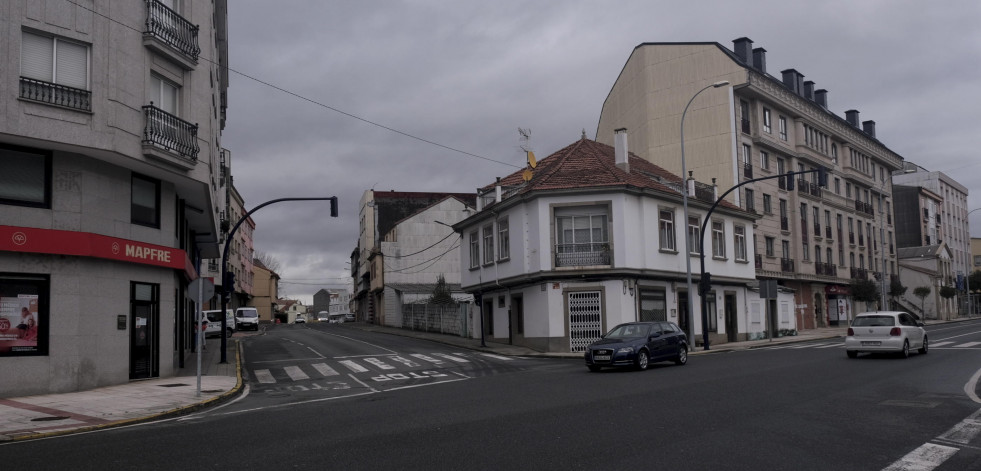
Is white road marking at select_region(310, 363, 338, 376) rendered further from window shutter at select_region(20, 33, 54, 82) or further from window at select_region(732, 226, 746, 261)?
window at select_region(732, 226, 746, 261)

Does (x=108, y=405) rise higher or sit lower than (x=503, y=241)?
lower

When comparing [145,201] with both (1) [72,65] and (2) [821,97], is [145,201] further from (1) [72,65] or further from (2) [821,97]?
(2) [821,97]

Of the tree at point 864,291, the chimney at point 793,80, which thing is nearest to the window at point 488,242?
the chimney at point 793,80

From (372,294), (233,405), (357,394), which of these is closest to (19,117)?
(233,405)

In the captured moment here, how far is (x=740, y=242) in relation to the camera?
3831cm

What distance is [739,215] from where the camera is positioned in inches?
1486

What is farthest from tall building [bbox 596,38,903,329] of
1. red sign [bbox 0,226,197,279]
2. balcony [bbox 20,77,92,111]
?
balcony [bbox 20,77,92,111]

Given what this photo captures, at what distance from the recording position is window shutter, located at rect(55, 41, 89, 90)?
1695 centimetres

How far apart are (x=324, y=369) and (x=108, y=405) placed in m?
8.41

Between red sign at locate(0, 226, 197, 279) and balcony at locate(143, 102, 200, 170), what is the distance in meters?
2.35

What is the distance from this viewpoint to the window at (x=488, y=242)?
116 feet

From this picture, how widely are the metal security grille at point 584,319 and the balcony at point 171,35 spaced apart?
1706cm

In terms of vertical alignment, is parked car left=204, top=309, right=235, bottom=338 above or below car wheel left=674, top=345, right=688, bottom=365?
above

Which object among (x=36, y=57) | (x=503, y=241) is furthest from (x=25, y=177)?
(x=503, y=241)
